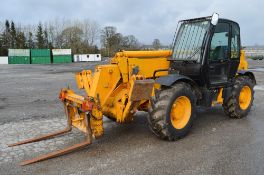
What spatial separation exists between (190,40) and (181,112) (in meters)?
1.67

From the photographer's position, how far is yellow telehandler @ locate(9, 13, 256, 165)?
5469 millimetres

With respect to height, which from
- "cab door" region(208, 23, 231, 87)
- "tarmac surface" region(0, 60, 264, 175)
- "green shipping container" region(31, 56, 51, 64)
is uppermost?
"cab door" region(208, 23, 231, 87)

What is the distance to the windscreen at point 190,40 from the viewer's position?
6.39 metres

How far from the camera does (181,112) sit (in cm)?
600

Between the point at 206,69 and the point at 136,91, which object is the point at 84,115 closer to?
the point at 136,91

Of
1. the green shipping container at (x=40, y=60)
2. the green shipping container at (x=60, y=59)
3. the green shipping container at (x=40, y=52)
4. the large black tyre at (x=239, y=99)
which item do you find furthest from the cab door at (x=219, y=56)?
the green shipping container at (x=40, y=52)

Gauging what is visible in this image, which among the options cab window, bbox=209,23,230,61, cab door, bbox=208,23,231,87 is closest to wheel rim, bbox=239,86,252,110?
cab door, bbox=208,23,231,87

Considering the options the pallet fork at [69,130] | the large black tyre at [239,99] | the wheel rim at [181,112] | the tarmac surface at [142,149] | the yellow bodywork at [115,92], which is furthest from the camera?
the large black tyre at [239,99]

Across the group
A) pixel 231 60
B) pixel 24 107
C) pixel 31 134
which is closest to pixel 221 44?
pixel 231 60

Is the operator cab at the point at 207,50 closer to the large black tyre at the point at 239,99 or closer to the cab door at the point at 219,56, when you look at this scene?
the cab door at the point at 219,56

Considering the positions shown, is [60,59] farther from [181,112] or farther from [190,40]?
[181,112]

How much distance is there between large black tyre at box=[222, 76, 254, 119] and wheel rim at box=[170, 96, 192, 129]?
1720 mm

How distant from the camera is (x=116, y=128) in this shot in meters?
6.75

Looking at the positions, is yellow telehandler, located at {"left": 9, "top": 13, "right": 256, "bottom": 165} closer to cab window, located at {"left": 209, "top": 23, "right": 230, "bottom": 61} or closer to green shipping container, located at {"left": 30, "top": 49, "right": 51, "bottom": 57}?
cab window, located at {"left": 209, "top": 23, "right": 230, "bottom": 61}
